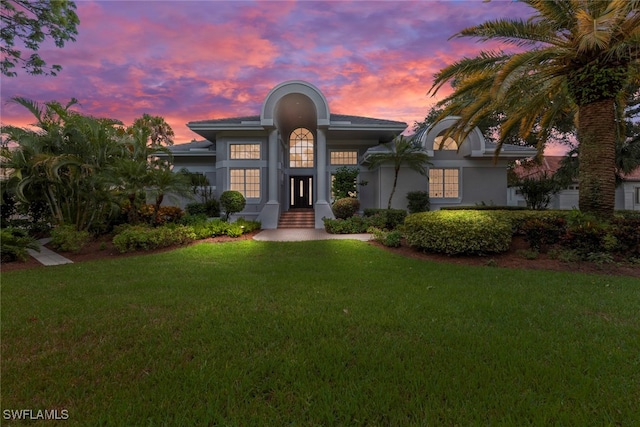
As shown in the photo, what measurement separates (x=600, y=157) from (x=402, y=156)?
316 inches

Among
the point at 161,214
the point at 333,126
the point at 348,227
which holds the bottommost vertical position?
the point at 348,227

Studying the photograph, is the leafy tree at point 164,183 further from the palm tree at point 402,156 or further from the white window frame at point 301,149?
the palm tree at point 402,156

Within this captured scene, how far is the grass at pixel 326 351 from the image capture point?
229 centimetres

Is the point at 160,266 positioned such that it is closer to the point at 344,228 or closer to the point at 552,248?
the point at 344,228

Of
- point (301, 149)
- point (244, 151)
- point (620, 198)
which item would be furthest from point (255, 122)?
point (620, 198)

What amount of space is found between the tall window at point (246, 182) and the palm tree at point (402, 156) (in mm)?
6269

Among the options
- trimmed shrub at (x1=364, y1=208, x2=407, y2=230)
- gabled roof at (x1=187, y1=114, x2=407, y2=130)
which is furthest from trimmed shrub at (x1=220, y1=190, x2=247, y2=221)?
trimmed shrub at (x1=364, y1=208, x2=407, y2=230)

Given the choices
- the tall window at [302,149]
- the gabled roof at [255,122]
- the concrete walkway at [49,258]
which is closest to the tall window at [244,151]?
the gabled roof at [255,122]

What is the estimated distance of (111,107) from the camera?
13.5 m

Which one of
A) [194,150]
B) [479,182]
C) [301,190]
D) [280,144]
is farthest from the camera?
[301,190]

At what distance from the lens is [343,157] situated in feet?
60.7

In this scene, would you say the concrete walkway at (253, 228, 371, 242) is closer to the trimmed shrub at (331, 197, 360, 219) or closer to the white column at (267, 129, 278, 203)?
the trimmed shrub at (331, 197, 360, 219)

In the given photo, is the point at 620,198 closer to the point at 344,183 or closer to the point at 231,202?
the point at 344,183

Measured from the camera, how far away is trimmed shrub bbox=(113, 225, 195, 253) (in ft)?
31.4
